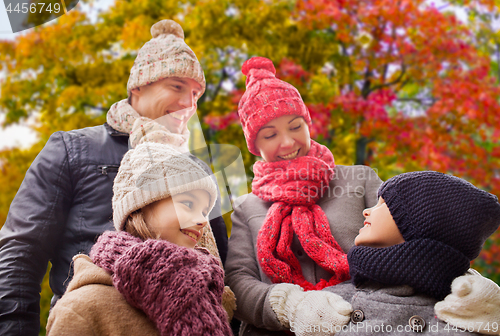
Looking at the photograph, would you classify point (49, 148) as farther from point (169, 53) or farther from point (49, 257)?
point (169, 53)

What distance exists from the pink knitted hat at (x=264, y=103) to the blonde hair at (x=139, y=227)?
3.08ft

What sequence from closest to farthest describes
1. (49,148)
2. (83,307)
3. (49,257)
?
(83,307), (49,257), (49,148)

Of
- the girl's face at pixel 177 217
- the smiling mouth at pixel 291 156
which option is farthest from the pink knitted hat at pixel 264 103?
the girl's face at pixel 177 217

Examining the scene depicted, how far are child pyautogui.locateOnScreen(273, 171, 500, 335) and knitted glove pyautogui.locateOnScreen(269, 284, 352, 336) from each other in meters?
0.01

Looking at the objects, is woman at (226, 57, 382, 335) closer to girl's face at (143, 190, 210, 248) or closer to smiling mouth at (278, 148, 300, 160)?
smiling mouth at (278, 148, 300, 160)

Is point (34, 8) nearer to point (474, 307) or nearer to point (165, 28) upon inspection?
point (165, 28)

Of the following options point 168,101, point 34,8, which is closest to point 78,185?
point 168,101

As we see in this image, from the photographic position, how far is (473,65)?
16.3 feet

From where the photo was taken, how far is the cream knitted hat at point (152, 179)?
1.77 metres

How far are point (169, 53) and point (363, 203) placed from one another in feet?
5.07

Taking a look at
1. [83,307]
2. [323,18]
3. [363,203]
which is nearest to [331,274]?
[363,203]

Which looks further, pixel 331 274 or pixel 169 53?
pixel 169 53

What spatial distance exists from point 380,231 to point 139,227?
1115 millimetres

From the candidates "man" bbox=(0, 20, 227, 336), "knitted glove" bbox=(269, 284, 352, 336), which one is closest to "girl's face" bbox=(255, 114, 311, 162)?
Answer: "man" bbox=(0, 20, 227, 336)
